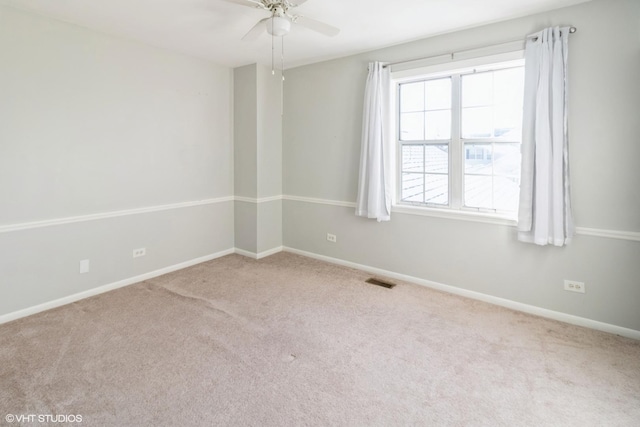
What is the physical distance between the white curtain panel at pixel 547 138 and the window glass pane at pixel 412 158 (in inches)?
40.4

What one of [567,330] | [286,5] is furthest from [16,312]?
[567,330]

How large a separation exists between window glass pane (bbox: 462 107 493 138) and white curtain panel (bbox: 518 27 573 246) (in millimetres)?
381

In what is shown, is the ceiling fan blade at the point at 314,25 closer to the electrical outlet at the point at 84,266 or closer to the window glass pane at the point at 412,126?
the window glass pane at the point at 412,126

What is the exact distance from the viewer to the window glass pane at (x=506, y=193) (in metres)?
3.19

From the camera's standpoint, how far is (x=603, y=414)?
73.9 inches

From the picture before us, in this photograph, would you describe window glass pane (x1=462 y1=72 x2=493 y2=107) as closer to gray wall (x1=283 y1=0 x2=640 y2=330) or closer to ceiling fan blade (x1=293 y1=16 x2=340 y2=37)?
gray wall (x1=283 y1=0 x2=640 y2=330)

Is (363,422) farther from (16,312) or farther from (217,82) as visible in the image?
(217,82)

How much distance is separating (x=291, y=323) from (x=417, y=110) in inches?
101

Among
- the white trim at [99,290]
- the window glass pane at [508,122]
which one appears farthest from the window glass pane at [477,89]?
the white trim at [99,290]

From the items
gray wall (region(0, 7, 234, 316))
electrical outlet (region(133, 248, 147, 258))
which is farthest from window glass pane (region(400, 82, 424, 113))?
electrical outlet (region(133, 248, 147, 258))

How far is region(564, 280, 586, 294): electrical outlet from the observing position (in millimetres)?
2848

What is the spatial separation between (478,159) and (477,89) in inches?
26.4

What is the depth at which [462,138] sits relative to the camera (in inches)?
135

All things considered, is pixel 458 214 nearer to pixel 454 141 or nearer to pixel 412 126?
pixel 454 141
